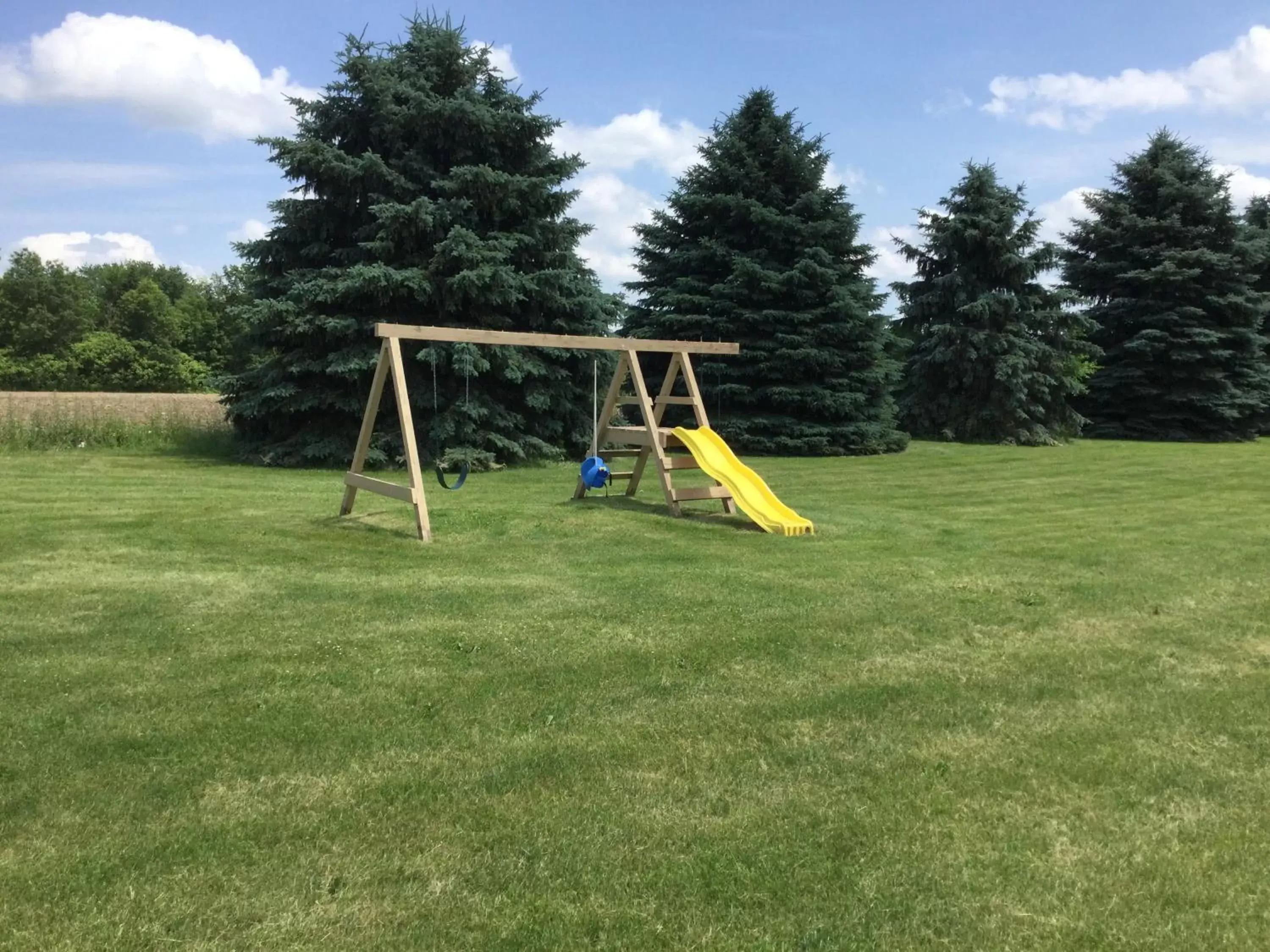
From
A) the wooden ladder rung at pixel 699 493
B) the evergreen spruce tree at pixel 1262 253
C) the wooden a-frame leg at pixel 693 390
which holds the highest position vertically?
the evergreen spruce tree at pixel 1262 253

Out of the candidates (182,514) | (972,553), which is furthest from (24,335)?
(972,553)

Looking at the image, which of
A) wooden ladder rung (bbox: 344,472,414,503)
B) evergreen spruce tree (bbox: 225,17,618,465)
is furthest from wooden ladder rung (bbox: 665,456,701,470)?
evergreen spruce tree (bbox: 225,17,618,465)

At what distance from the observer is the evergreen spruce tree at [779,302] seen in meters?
21.7

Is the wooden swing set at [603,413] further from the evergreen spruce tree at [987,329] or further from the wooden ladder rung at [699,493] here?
the evergreen spruce tree at [987,329]

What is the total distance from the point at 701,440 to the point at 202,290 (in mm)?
82895

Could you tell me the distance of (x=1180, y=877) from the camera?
10.2 ft

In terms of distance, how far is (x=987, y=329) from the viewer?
25500 millimetres

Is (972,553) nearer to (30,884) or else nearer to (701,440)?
(701,440)

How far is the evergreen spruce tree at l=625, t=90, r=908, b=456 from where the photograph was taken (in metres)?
21.7

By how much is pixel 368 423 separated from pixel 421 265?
7424mm

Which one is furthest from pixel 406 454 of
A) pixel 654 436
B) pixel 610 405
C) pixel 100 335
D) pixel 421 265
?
pixel 100 335

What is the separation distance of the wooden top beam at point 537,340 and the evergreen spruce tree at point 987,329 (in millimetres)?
14682

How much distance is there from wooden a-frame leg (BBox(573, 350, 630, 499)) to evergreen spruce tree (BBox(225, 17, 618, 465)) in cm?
479

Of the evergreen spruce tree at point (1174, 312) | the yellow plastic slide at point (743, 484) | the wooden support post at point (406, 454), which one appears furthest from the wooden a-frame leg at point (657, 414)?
the evergreen spruce tree at point (1174, 312)
